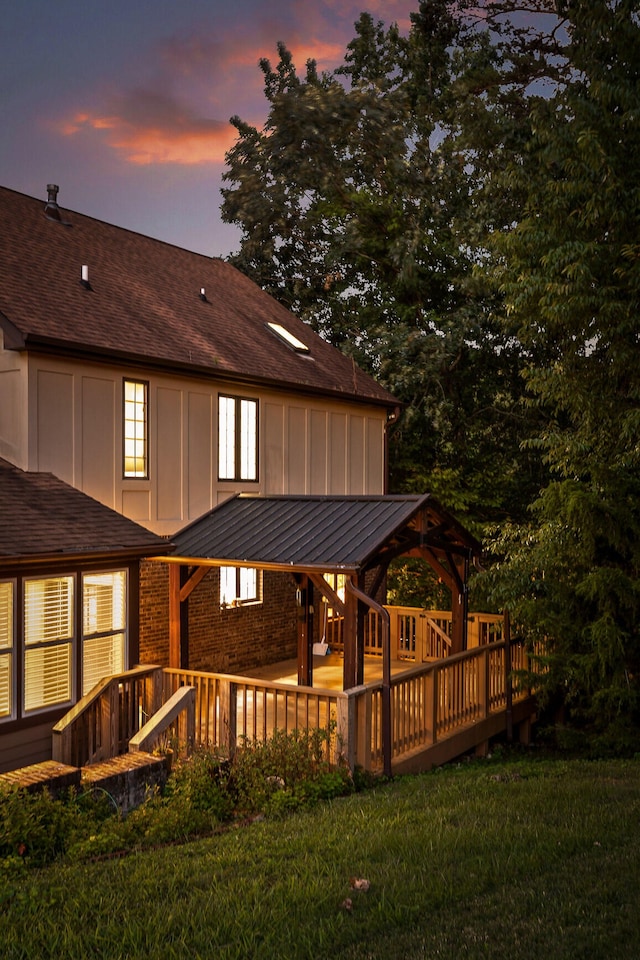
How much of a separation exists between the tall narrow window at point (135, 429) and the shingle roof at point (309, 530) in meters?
1.30

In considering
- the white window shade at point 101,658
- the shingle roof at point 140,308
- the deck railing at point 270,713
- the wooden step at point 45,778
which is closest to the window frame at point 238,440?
the shingle roof at point 140,308

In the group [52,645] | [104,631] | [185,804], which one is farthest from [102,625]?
[185,804]

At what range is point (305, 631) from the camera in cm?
1341

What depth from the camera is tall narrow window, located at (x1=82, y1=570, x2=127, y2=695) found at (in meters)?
11.1

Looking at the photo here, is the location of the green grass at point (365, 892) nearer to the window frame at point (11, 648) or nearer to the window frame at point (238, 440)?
the window frame at point (11, 648)

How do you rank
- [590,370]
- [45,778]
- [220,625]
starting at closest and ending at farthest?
Result: [45,778]
[220,625]
[590,370]

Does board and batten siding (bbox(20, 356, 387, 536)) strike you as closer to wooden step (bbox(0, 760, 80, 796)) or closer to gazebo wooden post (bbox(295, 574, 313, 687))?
gazebo wooden post (bbox(295, 574, 313, 687))

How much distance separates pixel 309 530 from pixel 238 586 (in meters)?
4.21

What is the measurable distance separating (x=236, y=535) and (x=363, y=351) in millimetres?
12724

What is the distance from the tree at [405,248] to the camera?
79.9ft

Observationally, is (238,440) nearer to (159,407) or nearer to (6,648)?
(159,407)

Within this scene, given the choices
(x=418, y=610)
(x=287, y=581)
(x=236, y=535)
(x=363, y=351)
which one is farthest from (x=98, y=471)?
(x=363, y=351)

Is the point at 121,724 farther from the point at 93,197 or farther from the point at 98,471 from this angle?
the point at 93,197

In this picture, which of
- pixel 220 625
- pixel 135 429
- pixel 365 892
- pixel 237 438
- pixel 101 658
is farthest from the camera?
pixel 237 438
